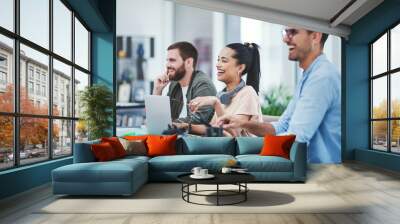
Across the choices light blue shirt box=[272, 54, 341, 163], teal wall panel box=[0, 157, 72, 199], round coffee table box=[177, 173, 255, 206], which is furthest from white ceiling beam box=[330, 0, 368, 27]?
teal wall panel box=[0, 157, 72, 199]

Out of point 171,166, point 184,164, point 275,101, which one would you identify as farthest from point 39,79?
point 275,101

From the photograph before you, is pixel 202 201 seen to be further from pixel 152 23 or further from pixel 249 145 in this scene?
pixel 152 23

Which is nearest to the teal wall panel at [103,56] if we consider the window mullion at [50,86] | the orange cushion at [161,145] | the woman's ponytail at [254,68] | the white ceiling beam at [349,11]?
the window mullion at [50,86]

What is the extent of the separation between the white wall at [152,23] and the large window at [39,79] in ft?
5.00

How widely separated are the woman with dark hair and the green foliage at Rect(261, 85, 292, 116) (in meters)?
0.20

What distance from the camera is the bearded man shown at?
9484mm

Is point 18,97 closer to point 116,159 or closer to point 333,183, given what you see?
point 116,159

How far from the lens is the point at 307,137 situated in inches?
369

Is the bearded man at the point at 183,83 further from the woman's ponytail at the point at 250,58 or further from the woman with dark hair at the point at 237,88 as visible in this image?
the woman's ponytail at the point at 250,58

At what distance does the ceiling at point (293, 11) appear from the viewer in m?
7.91

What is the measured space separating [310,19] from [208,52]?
252 centimetres

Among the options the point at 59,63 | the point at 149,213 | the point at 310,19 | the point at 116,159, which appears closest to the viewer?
the point at 149,213

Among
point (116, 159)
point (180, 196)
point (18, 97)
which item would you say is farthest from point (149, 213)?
point (18, 97)

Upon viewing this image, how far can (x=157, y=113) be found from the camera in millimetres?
9547
